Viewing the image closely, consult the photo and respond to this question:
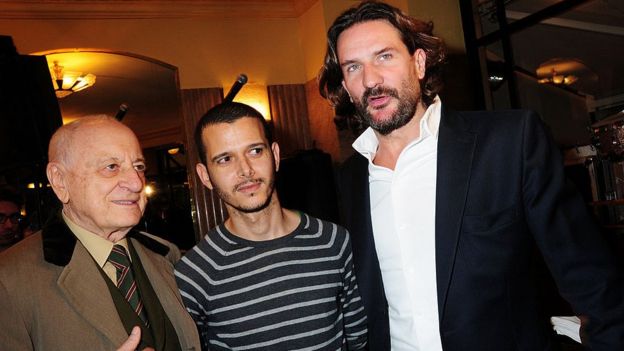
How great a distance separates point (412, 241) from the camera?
153 centimetres

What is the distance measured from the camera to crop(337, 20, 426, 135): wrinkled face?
1627mm

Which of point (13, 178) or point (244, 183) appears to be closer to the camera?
point (244, 183)

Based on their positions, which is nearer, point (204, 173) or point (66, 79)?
point (204, 173)

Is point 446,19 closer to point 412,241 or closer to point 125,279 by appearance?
point 412,241

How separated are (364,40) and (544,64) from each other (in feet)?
13.5

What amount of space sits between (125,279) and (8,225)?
74.9 inches

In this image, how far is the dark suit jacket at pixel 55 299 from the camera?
48.7 inches

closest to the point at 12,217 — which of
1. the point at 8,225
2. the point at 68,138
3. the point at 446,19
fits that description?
the point at 8,225

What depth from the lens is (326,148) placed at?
595cm

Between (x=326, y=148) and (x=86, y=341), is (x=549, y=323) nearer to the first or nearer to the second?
(x=86, y=341)

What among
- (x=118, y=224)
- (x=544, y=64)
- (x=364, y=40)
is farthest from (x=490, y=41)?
(x=118, y=224)

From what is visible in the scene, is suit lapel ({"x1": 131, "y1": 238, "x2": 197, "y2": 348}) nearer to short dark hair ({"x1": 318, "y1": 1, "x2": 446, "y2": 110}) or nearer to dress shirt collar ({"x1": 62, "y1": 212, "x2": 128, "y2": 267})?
dress shirt collar ({"x1": 62, "y1": 212, "x2": 128, "y2": 267})

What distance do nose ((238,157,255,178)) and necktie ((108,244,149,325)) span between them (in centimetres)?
46

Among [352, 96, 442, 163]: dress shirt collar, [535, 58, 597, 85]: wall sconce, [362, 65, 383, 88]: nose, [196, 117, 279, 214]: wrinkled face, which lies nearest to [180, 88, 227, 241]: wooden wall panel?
[535, 58, 597, 85]: wall sconce
